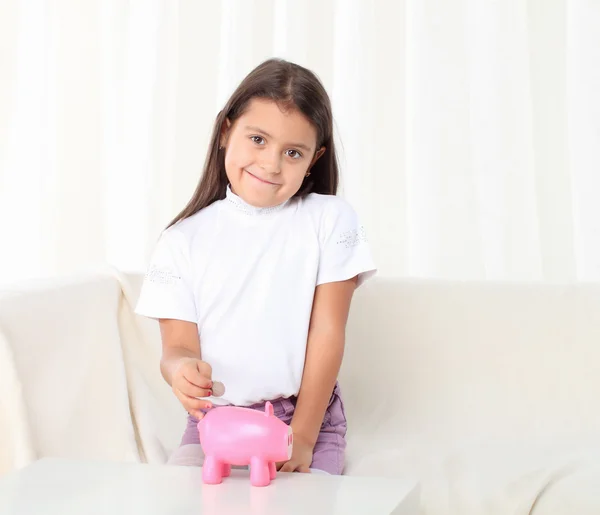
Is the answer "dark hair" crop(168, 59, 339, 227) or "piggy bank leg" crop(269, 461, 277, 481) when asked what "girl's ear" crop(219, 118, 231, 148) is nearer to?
"dark hair" crop(168, 59, 339, 227)

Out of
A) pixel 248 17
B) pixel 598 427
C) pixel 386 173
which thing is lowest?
pixel 598 427

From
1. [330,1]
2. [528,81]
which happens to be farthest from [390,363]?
[330,1]

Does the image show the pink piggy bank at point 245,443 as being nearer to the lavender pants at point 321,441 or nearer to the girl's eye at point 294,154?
the lavender pants at point 321,441

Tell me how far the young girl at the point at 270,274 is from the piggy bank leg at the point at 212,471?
29 centimetres

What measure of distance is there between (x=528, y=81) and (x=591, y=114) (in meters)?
0.17

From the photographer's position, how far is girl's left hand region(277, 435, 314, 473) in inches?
44.3

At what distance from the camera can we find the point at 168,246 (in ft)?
4.46

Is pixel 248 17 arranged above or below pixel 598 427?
above

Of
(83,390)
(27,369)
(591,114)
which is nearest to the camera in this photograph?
(27,369)

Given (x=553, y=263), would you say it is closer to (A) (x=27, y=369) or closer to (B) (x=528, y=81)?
(B) (x=528, y=81)

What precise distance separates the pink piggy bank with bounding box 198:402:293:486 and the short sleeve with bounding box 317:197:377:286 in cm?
40

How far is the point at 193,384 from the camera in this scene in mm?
1014

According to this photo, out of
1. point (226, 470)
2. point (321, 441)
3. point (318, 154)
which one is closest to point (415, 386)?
point (321, 441)

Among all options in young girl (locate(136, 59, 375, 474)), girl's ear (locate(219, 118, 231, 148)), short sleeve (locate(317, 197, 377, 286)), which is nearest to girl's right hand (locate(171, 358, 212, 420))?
young girl (locate(136, 59, 375, 474))
